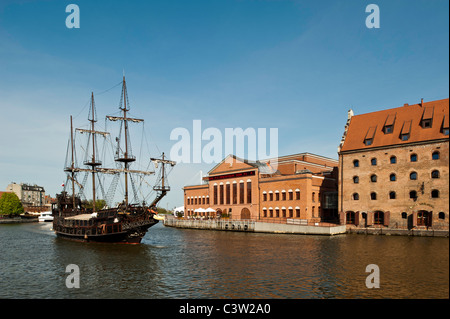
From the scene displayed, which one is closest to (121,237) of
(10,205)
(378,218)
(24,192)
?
(378,218)

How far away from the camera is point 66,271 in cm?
2866

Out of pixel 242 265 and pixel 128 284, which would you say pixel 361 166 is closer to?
pixel 242 265

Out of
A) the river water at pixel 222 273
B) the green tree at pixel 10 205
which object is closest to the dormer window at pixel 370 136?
the river water at pixel 222 273

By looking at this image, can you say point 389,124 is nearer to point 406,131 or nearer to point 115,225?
point 406,131

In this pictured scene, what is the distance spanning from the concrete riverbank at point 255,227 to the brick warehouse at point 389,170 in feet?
17.9

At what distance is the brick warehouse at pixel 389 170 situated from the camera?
44.6 meters

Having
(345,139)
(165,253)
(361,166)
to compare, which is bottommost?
(165,253)

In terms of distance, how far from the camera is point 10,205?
463ft

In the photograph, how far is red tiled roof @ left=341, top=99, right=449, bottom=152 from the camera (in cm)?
4603

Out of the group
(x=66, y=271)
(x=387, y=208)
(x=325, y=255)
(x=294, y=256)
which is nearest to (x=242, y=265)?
(x=294, y=256)

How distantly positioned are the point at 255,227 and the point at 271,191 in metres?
10.1

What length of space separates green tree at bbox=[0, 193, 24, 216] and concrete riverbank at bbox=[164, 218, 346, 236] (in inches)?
3635
